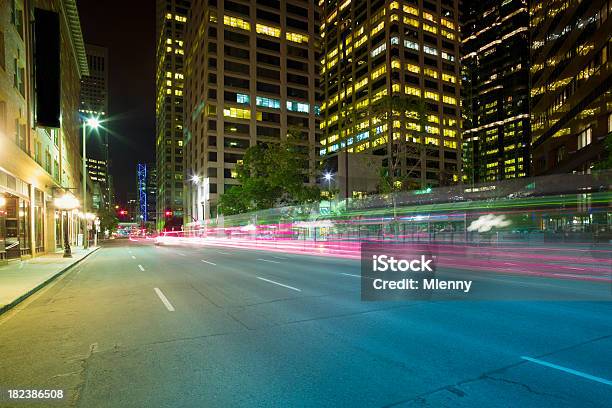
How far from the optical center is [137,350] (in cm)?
598

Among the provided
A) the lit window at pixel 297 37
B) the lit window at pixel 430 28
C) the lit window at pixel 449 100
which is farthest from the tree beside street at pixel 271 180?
the lit window at pixel 430 28

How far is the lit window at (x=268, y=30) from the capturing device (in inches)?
3964

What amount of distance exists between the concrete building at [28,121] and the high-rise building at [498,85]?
12788 cm

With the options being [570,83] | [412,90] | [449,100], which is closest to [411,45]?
[412,90]

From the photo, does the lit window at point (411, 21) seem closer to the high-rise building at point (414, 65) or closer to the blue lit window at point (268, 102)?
the high-rise building at point (414, 65)

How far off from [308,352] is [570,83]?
55114 mm

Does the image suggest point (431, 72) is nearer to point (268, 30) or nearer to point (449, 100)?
point (449, 100)

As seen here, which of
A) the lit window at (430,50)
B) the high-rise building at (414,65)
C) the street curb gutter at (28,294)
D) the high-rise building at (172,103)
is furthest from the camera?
the high-rise building at (172,103)

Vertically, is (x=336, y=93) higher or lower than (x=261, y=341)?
higher

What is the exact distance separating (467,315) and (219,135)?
301 ft

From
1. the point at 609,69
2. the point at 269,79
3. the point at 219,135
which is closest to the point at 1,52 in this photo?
the point at 609,69

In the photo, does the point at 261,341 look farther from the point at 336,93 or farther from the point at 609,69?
the point at 336,93

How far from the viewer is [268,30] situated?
10188cm

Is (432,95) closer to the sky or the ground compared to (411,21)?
closer to the ground
